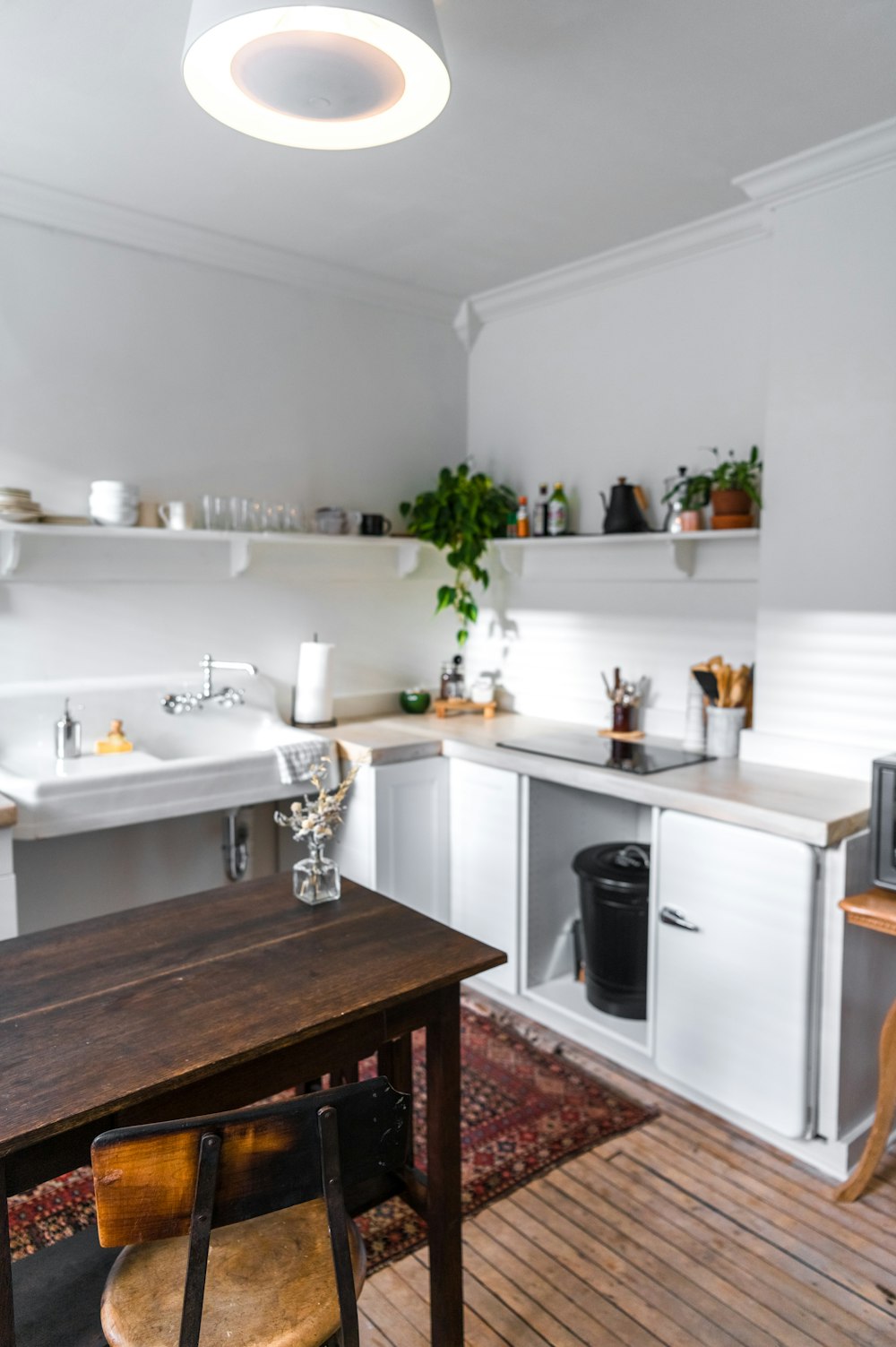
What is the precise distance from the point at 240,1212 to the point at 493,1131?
1.50 meters

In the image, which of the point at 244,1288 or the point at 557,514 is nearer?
the point at 244,1288

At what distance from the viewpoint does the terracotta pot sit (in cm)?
303

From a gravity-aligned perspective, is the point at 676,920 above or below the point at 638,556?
below

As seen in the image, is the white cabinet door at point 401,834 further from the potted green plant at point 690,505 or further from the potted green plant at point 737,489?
the potted green plant at point 737,489

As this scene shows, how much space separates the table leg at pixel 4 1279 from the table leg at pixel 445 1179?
2.32 feet

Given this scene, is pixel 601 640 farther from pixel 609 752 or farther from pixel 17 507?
pixel 17 507

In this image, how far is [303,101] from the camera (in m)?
1.71

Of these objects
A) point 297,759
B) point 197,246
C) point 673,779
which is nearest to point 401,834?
point 297,759

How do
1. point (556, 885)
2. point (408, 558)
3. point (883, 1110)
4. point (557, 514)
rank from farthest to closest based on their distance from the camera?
point (408, 558) < point (557, 514) < point (556, 885) < point (883, 1110)

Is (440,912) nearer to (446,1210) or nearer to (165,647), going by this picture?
(165,647)

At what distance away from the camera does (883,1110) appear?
2176 mm

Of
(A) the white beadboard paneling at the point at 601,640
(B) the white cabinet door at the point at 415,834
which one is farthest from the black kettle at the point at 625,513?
(B) the white cabinet door at the point at 415,834

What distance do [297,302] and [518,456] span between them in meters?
1.09

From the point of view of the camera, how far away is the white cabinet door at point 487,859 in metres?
3.15
